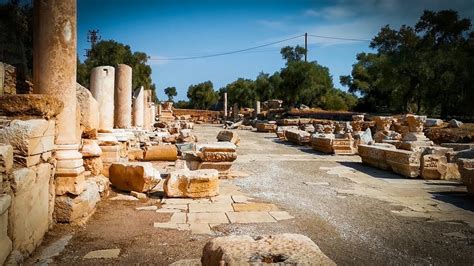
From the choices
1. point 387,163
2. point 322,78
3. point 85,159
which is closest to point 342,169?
point 387,163

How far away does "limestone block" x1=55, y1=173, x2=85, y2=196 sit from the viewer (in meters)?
4.69

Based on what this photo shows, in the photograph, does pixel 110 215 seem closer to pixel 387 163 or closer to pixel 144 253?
pixel 144 253

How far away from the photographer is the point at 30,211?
373 centimetres

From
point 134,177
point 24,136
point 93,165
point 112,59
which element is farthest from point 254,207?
point 112,59

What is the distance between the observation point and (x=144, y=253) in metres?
3.80

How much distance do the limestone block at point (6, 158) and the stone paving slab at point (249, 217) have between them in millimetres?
2790

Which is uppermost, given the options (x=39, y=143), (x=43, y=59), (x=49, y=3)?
(x=49, y=3)

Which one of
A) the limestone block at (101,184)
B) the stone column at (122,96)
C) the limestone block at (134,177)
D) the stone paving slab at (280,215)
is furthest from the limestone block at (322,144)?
the limestone block at (101,184)

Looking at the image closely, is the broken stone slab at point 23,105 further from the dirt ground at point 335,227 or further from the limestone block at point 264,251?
the limestone block at point 264,251

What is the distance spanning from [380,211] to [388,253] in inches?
73.2

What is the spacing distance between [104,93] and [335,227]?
20.6 ft

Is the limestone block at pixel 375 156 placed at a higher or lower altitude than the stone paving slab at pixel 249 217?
higher

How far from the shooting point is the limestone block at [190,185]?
6.20 metres

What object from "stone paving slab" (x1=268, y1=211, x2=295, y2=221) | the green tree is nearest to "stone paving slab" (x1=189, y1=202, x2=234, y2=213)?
"stone paving slab" (x1=268, y1=211, x2=295, y2=221)
